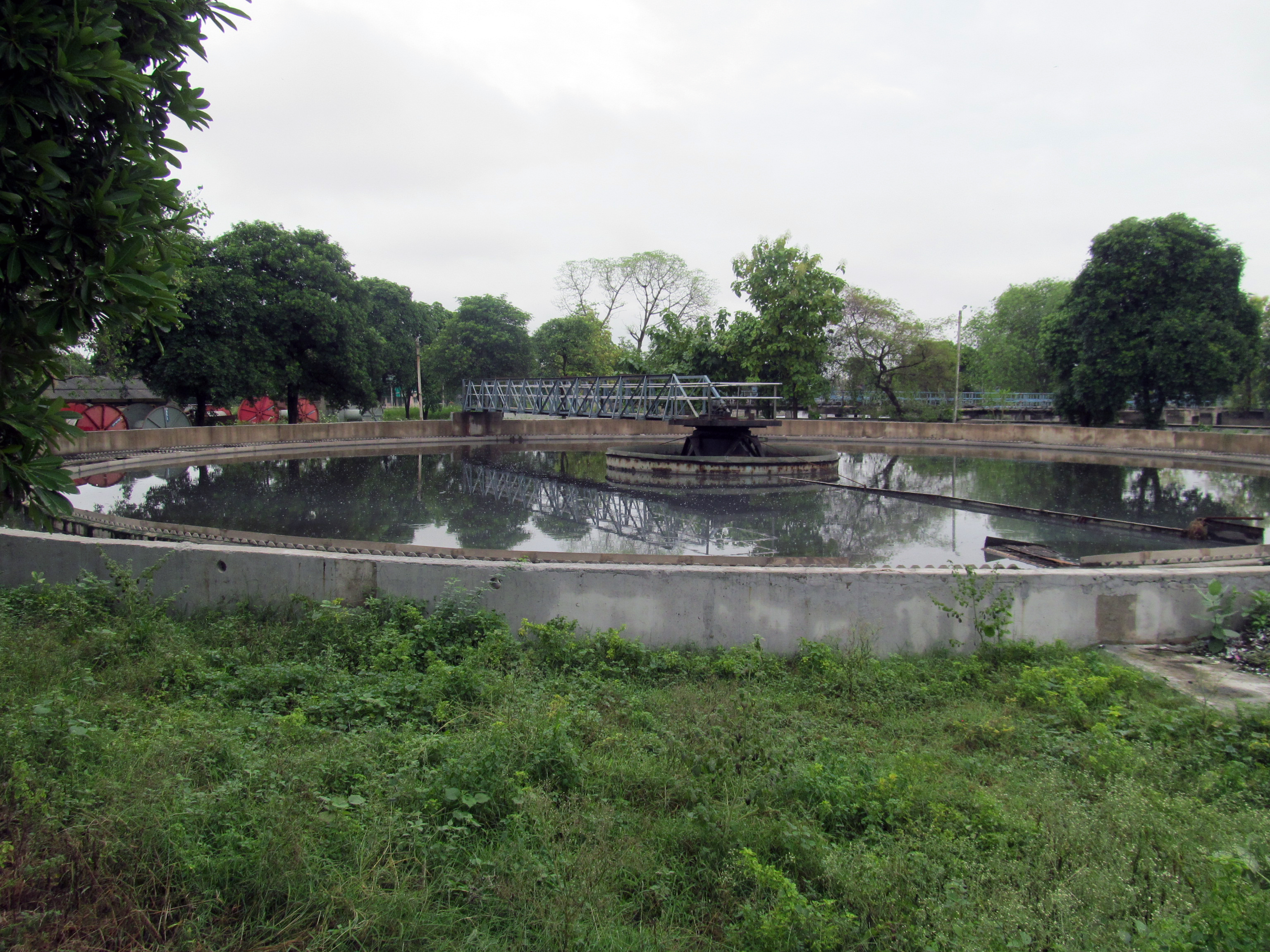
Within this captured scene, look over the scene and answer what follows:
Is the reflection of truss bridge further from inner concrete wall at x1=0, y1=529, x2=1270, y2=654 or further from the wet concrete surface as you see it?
the wet concrete surface

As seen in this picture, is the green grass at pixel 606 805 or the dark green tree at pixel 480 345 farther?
the dark green tree at pixel 480 345

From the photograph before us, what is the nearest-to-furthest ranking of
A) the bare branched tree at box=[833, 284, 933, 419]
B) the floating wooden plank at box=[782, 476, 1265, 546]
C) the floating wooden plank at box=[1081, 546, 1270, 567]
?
the floating wooden plank at box=[1081, 546, 1270, 567], the floating wooden plank at box=[782, 476, 1265, 546], the bare branched tree at box=[833, 284, 933, 419]

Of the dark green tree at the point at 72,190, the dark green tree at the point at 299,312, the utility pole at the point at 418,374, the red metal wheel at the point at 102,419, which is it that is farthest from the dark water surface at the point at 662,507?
the utility pole at the point at 418,374

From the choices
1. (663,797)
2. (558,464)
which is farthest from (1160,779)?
(558,464)

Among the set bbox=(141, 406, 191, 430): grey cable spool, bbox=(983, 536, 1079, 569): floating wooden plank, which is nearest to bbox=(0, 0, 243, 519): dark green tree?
bbox=(983, 536, 1079, 569): floating wooden plank

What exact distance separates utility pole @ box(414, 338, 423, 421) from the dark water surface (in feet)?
55.7

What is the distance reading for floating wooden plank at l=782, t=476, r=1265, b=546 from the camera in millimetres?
12492

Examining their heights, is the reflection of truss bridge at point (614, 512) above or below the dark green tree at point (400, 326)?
below

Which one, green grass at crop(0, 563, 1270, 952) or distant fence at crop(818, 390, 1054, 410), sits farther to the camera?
distant fence at crop(818, 390, 1054, 410)

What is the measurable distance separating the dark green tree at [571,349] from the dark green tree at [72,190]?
4195cm

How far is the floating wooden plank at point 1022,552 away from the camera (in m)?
10.4

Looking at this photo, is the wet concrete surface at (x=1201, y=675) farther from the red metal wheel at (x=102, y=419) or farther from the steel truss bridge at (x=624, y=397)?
the red metal wheel at (x=102, y=419)

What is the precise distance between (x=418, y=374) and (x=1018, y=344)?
4230cm

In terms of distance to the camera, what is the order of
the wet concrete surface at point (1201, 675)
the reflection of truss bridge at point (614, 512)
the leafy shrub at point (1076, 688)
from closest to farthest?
the leafy shrub at point (1076, 688), the wet concrete surface at point (1201, 675), the reflection of truss bridge at point (614, 512)
